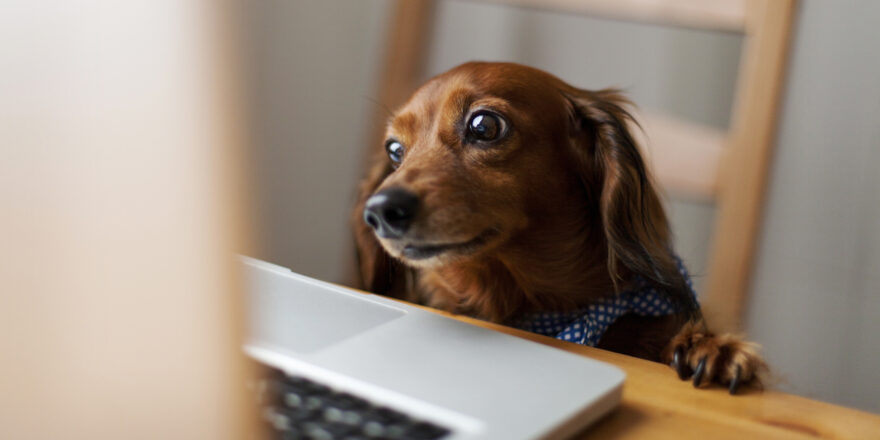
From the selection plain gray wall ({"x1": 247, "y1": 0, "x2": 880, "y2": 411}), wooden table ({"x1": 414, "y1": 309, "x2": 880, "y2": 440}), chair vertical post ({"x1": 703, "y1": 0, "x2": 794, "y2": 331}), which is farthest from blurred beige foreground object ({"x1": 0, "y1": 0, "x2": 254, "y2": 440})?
plain gray wall ({"x1": 247, "y1": 0, "x2": 880, "y2": 411})

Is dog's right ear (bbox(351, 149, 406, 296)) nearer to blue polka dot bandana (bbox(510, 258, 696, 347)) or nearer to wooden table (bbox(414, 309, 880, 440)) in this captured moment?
blue polka dot bandana (bbox(510, 258, 696, 347))

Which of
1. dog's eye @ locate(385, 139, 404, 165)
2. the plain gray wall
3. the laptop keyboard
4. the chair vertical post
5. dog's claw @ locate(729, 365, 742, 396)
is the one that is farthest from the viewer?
the plain gray wall

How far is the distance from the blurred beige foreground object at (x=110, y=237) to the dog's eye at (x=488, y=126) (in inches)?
30.3

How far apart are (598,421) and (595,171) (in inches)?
24.7

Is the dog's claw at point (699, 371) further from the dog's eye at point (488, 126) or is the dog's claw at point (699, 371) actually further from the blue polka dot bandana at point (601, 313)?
the dog's eye at point (488, 126)

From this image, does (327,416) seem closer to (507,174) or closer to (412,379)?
(412,379)

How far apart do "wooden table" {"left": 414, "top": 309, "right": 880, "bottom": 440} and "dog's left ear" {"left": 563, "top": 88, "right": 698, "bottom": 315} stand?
1.07 feet

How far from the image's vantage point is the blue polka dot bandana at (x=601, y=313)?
1011 millimetres

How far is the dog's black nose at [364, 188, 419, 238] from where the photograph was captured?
94 cm

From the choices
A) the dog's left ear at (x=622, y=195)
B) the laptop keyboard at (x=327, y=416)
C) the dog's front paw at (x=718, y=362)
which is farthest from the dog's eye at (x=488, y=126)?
the laptop keyboard at (x=327, y=416)

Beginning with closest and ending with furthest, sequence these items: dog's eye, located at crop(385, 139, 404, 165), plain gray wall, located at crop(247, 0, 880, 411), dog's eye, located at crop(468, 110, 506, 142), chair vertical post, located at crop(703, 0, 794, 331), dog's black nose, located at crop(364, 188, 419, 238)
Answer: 1. dog's black nose, located at crop(364, 188, 419, 238)
2. dog's eye, located at crop(468, 110, 506, 142)
3. dog's eye, located at crop(385, 139, 404, 165)
4. chair vertical post, located at crop(703, 0, 794, 331)
5. plain gray wall, located at crop(247, 0, 880, 411)

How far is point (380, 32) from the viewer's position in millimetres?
2330

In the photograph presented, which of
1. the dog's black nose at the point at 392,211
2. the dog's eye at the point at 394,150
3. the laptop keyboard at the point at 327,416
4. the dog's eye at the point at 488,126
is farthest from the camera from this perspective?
the dog's eye at the point at 394,150

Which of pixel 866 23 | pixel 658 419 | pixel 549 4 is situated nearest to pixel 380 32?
pixel 549 4
